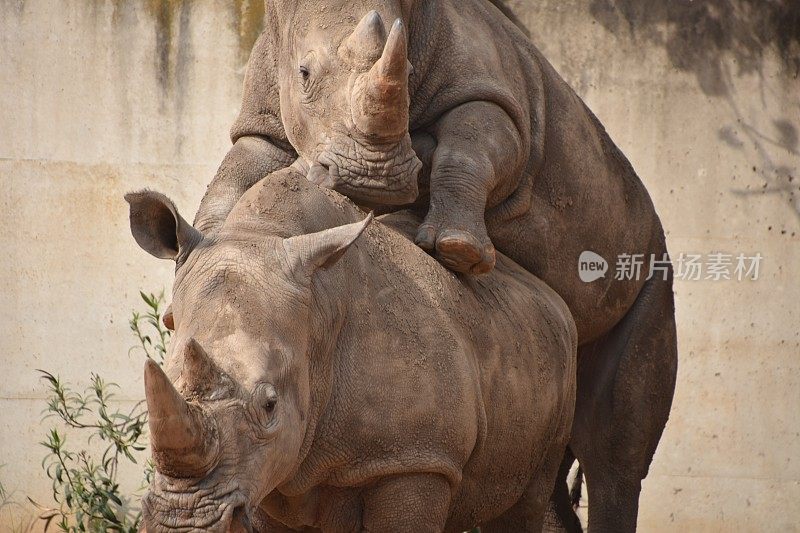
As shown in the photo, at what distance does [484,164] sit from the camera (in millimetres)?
4500

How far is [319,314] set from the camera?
3.73 metres

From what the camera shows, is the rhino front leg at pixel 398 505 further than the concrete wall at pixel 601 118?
No

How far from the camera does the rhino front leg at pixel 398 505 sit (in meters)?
3.96

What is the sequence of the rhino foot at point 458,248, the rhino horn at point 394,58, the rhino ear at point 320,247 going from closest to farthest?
the rhino ear at point 320,247
the rhino horn at point 394,58
the rhino foot at point 458,248

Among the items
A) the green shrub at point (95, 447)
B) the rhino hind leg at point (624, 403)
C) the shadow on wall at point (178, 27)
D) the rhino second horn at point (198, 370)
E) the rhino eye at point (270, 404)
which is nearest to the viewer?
the rhino second horn at point (198, 370)

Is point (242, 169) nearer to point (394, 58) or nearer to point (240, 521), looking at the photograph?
point (394, 58)

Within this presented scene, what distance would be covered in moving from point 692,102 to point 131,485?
10.8ft

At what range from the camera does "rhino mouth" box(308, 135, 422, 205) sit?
13.2ft

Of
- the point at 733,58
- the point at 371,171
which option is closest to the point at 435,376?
the point at 371,171

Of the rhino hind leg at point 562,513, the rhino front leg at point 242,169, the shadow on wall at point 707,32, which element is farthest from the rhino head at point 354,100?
the shadow on wall at point 707,32

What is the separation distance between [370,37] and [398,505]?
1.24 metres

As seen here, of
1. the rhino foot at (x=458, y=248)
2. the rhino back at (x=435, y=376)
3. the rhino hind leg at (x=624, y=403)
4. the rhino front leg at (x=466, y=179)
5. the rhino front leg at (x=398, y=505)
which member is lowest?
the rhino hind leg at (x=624, y=403)

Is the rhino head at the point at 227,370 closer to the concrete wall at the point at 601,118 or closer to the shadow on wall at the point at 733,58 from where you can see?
the concrete wall at the point at 601,118

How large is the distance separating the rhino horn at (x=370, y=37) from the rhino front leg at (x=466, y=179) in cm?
53
